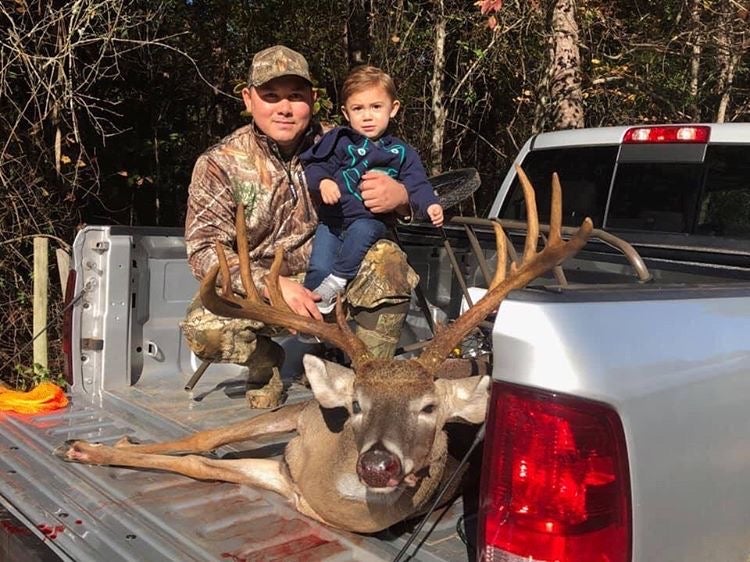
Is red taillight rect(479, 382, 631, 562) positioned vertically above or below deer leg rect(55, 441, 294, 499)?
above

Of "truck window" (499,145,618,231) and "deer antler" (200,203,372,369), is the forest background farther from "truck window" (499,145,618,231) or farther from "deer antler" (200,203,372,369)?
"deer antler" (200,203,372,369)

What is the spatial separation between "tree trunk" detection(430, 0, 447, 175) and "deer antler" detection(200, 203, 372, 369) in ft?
24.4

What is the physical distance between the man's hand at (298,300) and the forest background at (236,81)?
10.1ft

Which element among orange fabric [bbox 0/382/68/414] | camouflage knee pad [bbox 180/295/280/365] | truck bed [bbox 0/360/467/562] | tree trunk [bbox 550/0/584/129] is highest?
tree trunk [bbox 550/0/584/129]

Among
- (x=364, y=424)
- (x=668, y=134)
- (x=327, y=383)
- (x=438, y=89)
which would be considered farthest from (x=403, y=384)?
→ (x=438, y=89)

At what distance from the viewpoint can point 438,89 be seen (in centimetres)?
1043

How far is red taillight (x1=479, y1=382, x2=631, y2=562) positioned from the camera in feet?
5.97

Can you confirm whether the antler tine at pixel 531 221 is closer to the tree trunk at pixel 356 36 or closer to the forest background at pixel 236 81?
the forest background at pixel 236 81

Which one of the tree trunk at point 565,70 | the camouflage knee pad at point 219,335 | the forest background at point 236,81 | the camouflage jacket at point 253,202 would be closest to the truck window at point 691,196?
the camouflage jacket at point 253,202

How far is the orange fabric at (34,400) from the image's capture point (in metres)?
3.86

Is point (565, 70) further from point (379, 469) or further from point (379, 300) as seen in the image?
point (379, 469)

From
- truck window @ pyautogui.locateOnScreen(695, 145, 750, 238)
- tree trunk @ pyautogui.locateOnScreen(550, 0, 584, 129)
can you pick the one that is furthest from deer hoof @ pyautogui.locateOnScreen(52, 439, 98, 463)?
tree trunk @ pyautogui.locateOnScreen(550, 0, 584, 129)

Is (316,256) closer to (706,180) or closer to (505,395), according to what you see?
(706,180)

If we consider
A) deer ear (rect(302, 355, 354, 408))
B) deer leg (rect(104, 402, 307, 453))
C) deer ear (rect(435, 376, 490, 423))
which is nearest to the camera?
deer ear (rect(435, 376, 490, 423))
